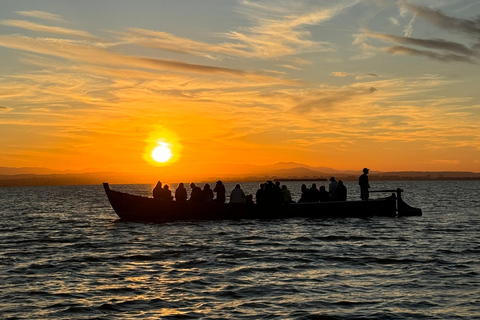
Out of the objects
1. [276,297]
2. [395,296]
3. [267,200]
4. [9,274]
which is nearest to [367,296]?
[395,296]

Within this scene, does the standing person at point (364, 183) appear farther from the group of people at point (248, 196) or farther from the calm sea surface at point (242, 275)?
the calm sea surface at point (242, 275)

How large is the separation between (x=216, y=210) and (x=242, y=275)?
17.0m

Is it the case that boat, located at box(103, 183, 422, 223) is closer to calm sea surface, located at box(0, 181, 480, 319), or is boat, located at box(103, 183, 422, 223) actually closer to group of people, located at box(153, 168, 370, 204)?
group of people, located at box(153, 168, 370, 204)

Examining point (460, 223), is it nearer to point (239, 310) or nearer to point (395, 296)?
point (395, 296)

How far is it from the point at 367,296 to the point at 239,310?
3.21 metres

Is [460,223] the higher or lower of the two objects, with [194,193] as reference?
lower

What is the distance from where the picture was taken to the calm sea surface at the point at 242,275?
12203 mm

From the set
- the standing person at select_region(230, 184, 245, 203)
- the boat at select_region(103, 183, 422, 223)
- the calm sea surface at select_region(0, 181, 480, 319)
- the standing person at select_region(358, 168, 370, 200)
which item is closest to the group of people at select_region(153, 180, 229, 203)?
the standing person at select_region(230, 184, 245, 203)

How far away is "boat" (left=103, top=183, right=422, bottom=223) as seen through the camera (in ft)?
108

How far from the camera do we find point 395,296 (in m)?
13.3

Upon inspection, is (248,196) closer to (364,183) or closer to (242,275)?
(364,183)

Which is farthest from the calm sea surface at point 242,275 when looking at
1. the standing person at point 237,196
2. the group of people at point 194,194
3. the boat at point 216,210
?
the standing person at point 237,196

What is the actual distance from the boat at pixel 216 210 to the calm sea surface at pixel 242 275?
4.04 metres

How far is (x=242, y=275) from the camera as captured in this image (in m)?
16.1
